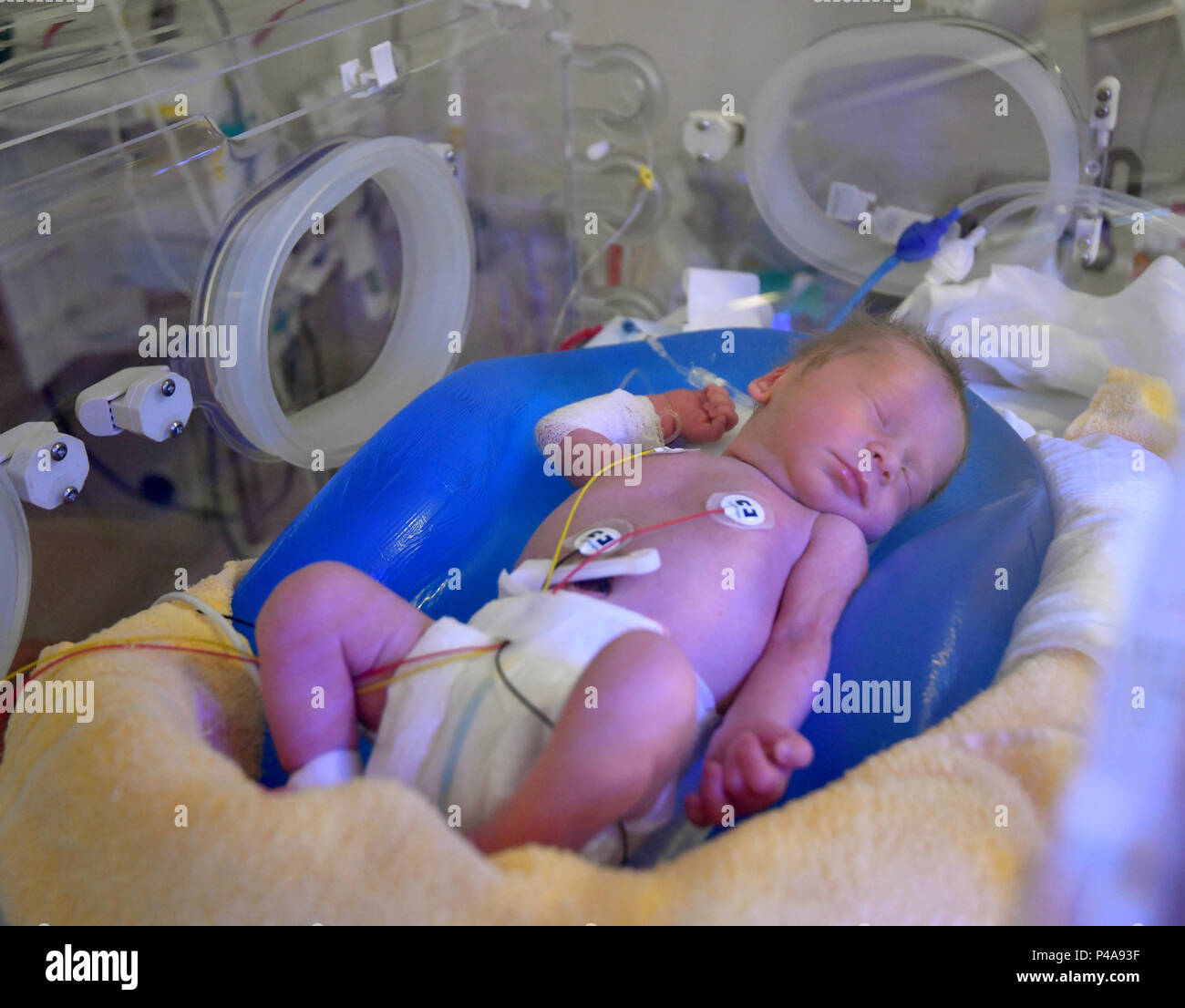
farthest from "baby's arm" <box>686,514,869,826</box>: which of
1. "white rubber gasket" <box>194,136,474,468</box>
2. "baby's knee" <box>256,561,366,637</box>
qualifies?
"white rubber gasket" <box>194,136,474,468</box>

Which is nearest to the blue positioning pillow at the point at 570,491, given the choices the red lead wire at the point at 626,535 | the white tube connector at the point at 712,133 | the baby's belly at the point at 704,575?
the baby's belly at the point at 704,575

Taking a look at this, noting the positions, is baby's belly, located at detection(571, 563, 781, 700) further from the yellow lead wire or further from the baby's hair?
the baby's hair

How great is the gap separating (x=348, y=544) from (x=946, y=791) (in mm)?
776

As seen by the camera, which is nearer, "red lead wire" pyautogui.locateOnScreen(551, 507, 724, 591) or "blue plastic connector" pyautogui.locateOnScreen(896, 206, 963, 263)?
"red lead wire" pyautogui.locateOnScreen(551, 507, 724, 591)

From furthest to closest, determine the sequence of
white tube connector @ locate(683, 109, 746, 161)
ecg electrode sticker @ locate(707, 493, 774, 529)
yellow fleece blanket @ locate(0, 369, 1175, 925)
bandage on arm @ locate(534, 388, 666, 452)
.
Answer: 1. white tube connector @ locate(683, 109, 746, 161)
2. bandage on arm @ locate(534, 388, 666, 452)
3. ecg electrode sticker @ locate(707, 493, 774, 529)
4. yellow fleece blanket @ locate(0, 369, 1175, 925)

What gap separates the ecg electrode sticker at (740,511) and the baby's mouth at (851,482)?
109 millimetres

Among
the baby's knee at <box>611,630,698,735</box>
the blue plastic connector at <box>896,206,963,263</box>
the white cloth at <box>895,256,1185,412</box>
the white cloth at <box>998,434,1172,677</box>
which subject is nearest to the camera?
the baby's knee at <box>611,630,698,735</box>

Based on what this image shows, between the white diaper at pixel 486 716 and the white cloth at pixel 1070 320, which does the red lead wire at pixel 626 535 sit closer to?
the white diaper at pixel 486 716

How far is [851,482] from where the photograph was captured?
1.11 meters

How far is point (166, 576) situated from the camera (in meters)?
1.54

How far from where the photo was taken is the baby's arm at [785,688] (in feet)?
2.61

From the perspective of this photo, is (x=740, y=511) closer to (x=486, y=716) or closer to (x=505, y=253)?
(x=486, y=716)

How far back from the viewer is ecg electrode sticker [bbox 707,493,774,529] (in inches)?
40.3

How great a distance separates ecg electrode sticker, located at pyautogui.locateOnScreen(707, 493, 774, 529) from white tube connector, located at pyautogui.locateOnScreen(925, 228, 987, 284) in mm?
880
